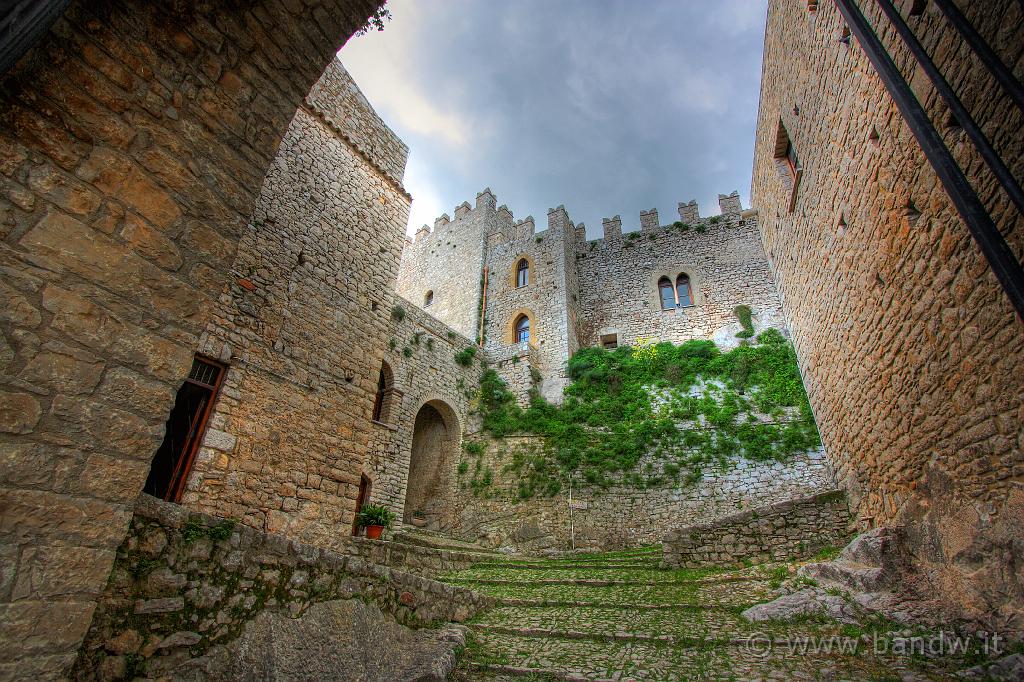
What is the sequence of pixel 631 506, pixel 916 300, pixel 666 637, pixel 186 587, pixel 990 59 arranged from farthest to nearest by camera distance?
pixel 631 506 → pixel 666 637 → pixel 916 300 → pixel 186 587 → pixel 990 59

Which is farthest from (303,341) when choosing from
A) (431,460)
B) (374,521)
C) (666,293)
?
(666,293)

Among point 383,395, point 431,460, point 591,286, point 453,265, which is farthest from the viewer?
point 453,265

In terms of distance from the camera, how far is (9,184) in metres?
1.81

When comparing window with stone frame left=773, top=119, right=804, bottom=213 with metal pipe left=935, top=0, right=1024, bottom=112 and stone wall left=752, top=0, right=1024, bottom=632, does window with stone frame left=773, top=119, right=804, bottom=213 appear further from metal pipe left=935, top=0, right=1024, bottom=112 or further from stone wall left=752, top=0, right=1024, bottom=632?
metal pipe left=935, top=0, right=1024, bottom=112

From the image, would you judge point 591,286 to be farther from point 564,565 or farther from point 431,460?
point 564,565

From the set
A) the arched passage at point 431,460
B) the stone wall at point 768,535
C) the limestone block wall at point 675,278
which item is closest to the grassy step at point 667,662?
the stone wall at point 768,535

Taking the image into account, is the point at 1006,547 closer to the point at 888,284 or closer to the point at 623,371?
the point at 888,284

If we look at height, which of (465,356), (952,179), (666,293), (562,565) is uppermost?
(666,293)

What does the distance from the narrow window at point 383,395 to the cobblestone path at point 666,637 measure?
625 cm

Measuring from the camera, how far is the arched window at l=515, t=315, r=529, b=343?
1841 centimetres

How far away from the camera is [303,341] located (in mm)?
6820

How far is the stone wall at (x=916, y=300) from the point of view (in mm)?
3107

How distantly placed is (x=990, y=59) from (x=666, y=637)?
5017 mm

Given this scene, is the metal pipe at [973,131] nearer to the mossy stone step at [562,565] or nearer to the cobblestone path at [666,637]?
the cobblestone path at [666,637]
